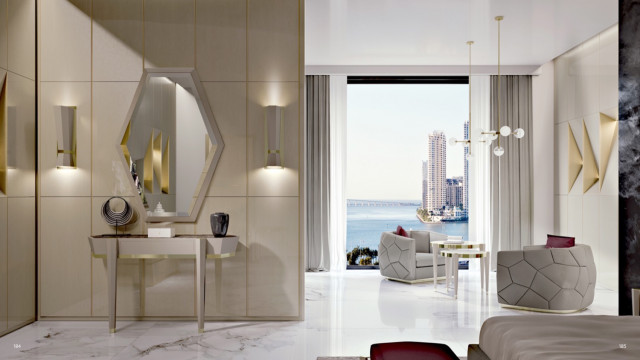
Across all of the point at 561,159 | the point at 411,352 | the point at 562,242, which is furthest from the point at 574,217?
the point at 411,352

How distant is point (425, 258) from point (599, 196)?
2275 millimetres

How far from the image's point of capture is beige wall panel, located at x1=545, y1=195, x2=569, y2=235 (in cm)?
675

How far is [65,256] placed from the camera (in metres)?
4.45

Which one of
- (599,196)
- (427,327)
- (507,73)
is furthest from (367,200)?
(427,327)

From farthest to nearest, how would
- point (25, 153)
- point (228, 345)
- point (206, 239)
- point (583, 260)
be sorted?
point (583, 260) → point (25, 153) → point (206, 239) → point (228, 345)

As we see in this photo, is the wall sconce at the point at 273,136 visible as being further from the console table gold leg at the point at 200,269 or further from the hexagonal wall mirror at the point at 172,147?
the console table gold leg at the point at 200,269

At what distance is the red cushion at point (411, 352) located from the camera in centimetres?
229

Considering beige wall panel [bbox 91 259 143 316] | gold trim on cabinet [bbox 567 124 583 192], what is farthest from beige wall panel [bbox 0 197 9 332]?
gold trim on cabinet [bbox 567 124 583 192]

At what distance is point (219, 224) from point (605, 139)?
472 centimetres

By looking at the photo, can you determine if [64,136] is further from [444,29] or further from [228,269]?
[444,29]

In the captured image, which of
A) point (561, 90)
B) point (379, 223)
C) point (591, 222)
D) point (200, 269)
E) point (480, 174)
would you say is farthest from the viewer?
point (379, 223)

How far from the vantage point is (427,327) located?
422 cm

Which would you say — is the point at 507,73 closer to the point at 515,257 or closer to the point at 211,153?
Result: the point at 515,257

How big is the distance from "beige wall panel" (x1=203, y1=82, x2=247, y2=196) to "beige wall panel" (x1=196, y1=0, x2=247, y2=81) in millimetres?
113
